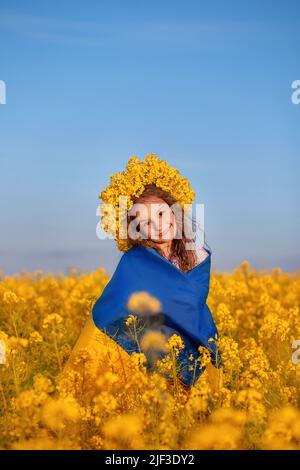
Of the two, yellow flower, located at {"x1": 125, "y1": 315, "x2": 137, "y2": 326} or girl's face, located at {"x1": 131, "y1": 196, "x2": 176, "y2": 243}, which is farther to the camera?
girl's face, located at {"x1": 131, "y1": 196, "x2": 176, "y2": 243}

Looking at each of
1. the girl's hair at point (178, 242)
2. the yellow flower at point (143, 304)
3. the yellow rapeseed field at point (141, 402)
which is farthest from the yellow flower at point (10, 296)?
the yellow flower at point (143, 304)

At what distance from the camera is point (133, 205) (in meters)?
5.89

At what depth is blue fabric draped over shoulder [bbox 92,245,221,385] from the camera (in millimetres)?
5371

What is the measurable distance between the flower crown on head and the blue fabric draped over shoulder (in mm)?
496

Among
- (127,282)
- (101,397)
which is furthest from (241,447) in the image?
(127,282)

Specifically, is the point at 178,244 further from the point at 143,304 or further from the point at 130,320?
the point at 130,320

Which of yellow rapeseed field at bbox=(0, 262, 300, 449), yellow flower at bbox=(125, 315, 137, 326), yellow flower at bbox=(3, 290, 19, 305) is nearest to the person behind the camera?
yellow rapeseed field at bbox=(0, 262, 300, 449)

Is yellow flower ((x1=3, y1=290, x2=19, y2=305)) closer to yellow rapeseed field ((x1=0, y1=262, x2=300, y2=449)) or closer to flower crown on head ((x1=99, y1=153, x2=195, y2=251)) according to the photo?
yellow rapeseed field ((x1=0, y1=262, x2=300, y2=449))

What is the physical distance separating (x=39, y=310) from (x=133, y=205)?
153 inches

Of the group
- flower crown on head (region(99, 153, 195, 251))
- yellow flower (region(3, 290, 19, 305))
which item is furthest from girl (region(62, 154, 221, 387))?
yellow flower (region(3, 290, 19, 305))

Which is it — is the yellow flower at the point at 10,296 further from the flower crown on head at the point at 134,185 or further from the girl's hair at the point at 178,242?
the girl's hair at the point at 178,242

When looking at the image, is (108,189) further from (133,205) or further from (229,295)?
(229,295)

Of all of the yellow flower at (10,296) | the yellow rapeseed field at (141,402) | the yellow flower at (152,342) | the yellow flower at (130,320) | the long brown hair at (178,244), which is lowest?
the yellow rapeseed field at (141,402)

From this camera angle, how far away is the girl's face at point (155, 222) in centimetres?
568
